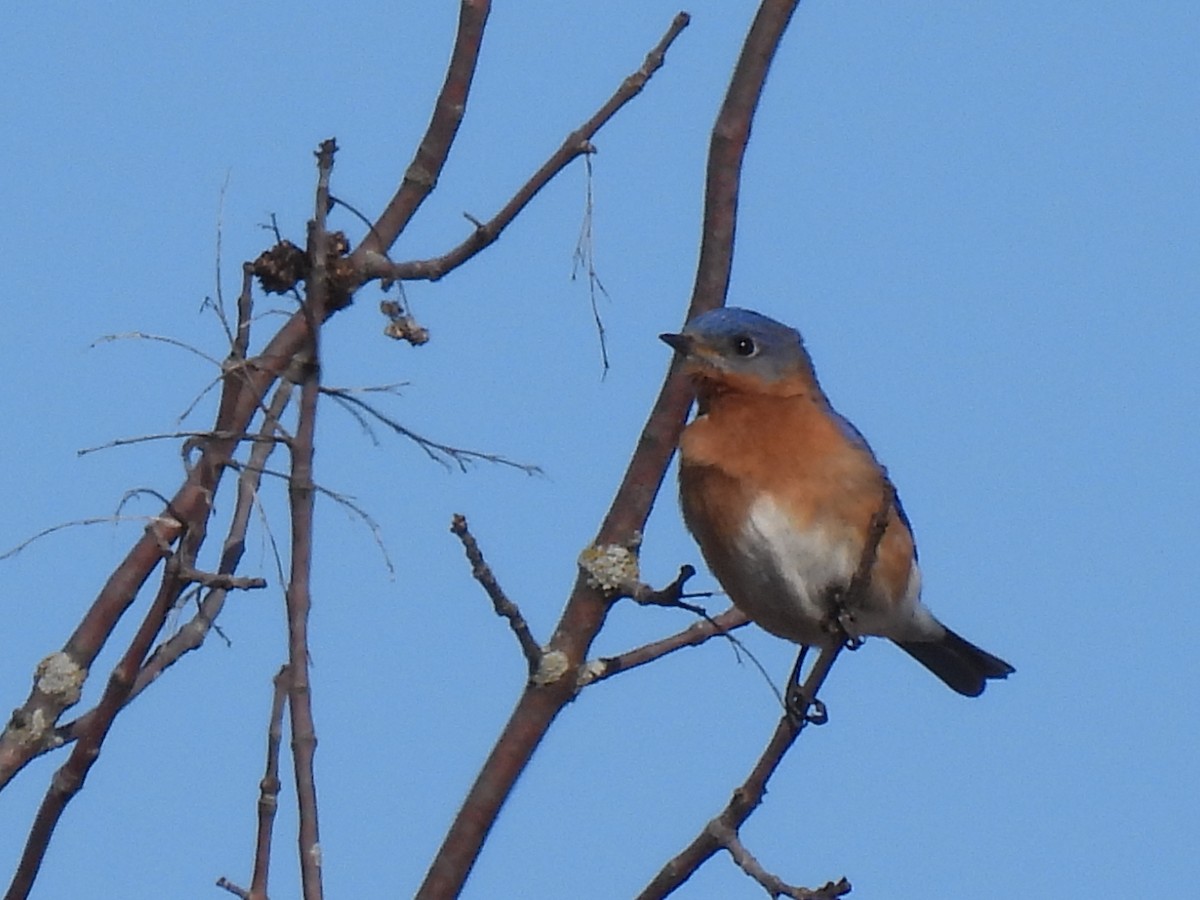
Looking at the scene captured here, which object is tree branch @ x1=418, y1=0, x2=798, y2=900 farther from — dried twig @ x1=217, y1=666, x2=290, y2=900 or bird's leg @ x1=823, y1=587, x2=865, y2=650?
dried twig @ x1=217, y1=666, x2=290, y2=900

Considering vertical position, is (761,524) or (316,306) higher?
(761,524)

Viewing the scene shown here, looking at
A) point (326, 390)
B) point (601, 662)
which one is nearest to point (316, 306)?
point (326, 390)

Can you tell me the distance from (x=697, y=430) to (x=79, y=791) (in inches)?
120

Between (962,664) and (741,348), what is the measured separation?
5.90 feet

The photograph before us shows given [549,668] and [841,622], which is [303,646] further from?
[841,622]

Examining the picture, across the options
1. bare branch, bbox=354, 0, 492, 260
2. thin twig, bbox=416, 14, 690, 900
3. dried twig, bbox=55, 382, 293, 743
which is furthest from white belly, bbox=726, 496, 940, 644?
dried twig, bbox=55, 382, 293, 743

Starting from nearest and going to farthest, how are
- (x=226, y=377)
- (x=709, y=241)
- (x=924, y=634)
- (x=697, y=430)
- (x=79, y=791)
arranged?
(x=79, y=791)
(x=226, y=377)
(x=709, y=241)
(x=697, y=430)
(x=924, y=634)

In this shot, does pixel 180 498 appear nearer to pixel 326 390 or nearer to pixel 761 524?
pixel 326 390

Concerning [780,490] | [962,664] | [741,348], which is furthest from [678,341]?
[962,664]

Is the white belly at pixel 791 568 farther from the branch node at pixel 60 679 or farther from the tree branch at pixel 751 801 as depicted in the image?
the branch node at pixel 60 679

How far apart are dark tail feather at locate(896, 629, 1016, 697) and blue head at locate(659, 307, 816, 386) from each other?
4.66 feet

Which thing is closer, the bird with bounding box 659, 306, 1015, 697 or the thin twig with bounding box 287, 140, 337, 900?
the thin twig with bounding box 287, 140, 337, 900

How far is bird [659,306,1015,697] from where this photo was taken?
5172 mm

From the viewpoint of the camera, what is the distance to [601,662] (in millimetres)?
4301
